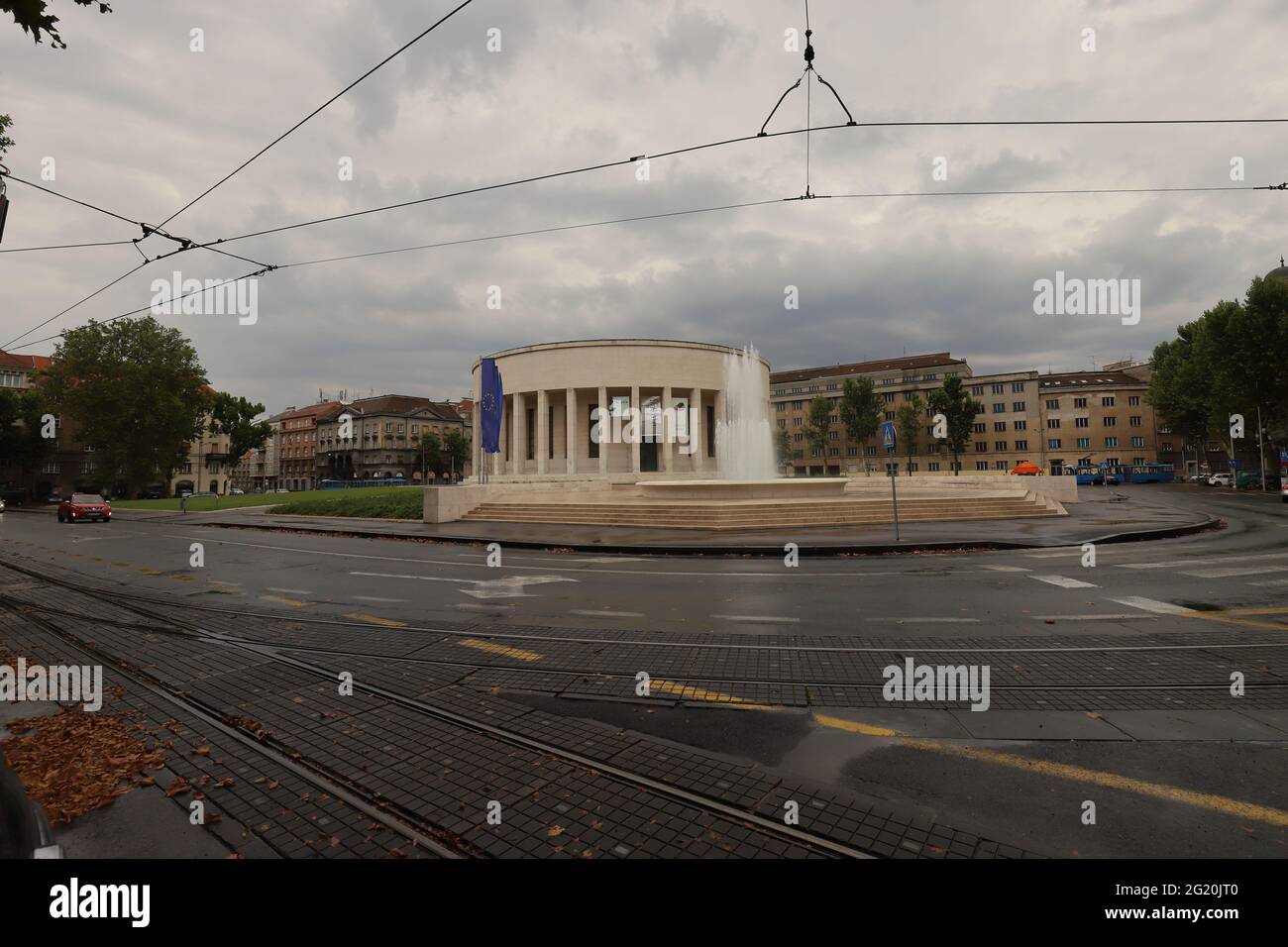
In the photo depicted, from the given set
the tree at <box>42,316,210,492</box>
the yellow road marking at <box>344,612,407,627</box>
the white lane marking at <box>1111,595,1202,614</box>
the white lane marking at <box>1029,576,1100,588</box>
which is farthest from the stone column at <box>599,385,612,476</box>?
the tree at <box>42,316,210,492</box>

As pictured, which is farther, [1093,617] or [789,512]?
[789,512]

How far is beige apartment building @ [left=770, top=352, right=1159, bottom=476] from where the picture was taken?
283 ft

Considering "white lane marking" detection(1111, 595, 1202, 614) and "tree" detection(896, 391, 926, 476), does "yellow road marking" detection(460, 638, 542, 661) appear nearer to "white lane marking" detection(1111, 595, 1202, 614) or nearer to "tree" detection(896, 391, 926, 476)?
"white lane marking" detection(1111, 595, 1202, 614)

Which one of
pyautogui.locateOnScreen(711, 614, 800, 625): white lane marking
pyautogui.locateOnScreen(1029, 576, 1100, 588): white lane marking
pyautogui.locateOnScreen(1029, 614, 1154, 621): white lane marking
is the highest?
pyautogui.locateOnScreen(711, 614, 800, 625): white lane marking

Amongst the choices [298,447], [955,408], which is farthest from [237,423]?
[955,408]

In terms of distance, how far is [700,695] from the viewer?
499cm

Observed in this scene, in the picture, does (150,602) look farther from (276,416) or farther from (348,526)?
(276,416)

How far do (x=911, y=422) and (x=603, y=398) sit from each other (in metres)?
64.6

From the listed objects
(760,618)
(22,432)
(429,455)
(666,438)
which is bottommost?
(760,618)

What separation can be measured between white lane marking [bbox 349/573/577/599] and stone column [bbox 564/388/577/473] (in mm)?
29750

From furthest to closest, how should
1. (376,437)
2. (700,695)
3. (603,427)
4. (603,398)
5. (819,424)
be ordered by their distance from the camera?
(376,437), (819,424), (603,427), (603,398), (700,695)

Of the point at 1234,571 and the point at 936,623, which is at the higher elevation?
the point at 936,623

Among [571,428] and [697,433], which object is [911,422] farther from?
[571,428]

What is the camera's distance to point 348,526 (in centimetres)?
2439
